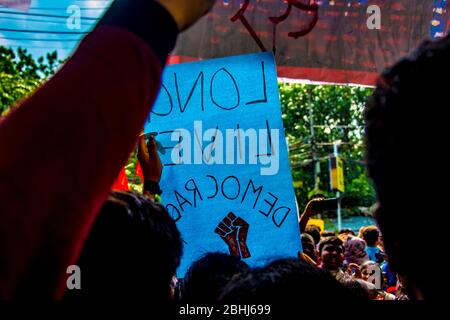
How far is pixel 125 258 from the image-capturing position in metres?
1.04

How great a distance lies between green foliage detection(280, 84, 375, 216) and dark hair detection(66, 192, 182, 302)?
2456cm

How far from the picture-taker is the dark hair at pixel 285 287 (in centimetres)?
114

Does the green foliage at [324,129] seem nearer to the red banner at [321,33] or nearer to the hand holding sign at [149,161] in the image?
the red banner at [321,33]

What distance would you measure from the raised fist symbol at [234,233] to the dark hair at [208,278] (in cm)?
76

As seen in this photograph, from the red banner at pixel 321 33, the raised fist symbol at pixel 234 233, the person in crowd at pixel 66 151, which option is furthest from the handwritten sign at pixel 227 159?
the person in crowd at pixel 66 151

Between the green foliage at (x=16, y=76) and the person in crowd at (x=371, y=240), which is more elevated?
the green foliage at (x=16, y=76)

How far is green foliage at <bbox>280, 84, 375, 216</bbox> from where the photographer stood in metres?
25.8

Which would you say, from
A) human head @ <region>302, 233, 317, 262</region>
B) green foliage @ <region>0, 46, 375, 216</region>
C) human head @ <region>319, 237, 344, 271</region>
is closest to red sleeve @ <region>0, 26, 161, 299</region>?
human head @ <region>319, 237, 344, 271</region>

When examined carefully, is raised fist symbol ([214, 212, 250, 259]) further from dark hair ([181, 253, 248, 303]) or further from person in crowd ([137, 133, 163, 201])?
dark hair ([181, 253, 248, 303])

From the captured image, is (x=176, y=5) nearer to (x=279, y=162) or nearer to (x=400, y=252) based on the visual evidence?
(x=400, y=252)

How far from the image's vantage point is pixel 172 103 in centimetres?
280

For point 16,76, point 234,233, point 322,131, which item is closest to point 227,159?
point 234,233

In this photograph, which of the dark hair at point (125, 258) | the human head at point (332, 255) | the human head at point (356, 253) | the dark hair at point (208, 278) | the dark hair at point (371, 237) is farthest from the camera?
the dark hair at point (371, 237)

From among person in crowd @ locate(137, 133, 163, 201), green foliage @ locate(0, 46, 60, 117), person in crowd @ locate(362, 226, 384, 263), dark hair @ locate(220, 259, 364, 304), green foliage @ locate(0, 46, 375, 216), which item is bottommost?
dark hair @ locate(220, 259, 364, 304)
